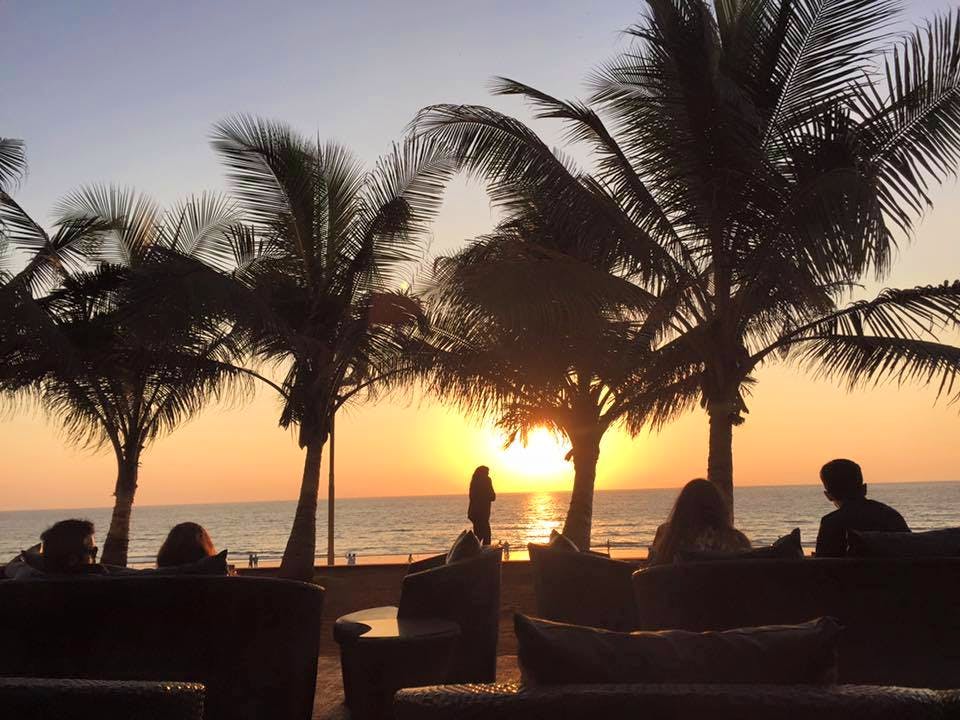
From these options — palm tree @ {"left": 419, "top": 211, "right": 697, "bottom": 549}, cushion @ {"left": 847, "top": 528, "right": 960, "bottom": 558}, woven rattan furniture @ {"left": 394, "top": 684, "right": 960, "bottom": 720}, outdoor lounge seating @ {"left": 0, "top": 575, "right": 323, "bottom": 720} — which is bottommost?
outdoor lounge seating @ {"left": 0, "top": 575, "right": 323, "bottom": 720}

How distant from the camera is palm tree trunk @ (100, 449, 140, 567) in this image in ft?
47.1

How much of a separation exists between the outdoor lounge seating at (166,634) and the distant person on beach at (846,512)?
2.71 meters

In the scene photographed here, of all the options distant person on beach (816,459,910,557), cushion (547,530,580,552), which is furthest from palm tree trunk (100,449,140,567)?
distant person on beach (816,459,910,557)

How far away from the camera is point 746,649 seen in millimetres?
1868

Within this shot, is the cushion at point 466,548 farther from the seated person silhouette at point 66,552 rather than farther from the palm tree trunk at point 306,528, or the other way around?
the palm tree trunk at point 306,528

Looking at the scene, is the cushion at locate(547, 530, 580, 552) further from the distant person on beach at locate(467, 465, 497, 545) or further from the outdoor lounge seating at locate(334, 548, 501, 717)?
the distant person on beach at locate(467, 465, 497, 545)

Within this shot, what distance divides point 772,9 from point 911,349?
11.9ft

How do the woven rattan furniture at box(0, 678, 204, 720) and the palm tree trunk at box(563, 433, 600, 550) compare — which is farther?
the palm tree trunk at box(563, 433, 600, 550)

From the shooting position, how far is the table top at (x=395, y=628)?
478cm

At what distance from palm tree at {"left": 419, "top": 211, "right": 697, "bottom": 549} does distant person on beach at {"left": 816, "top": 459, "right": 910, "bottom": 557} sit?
4802 mm

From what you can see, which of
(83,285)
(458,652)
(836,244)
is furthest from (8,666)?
(83,285)

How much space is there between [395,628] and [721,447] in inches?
227

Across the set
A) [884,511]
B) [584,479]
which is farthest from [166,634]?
[584,479]

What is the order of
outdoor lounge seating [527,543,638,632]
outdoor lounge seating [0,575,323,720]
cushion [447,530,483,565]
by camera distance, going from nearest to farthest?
outdoor lounge seating [0,575,323,720] < cushion [447,530,483,565] < outdoor lounge seating [527,543,638,632]
